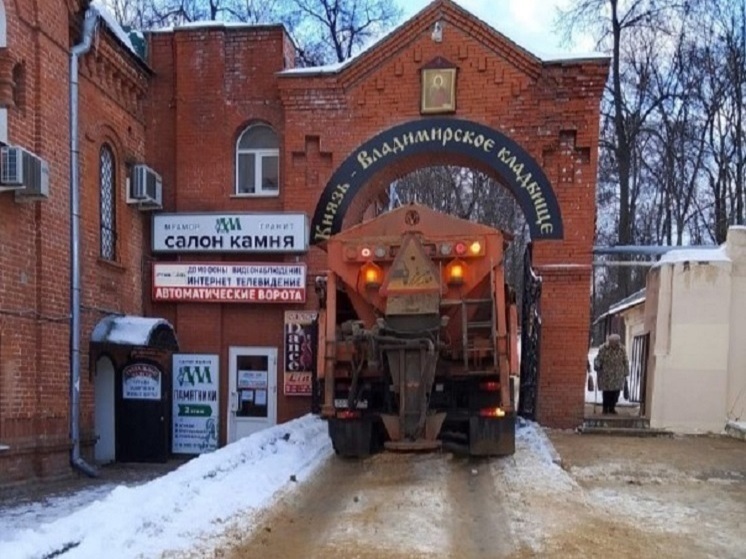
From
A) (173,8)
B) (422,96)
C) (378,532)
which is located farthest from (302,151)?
(173,8)

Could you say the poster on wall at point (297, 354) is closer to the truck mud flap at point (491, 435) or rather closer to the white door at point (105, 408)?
the white door at point (105, 408)

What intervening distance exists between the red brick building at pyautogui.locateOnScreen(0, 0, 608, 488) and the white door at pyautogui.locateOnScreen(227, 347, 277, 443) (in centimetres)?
3

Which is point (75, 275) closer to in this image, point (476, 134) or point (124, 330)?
point (124, 330)

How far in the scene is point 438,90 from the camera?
14.5 meters

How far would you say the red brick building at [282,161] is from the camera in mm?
14203

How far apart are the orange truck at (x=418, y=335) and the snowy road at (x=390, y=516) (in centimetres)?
46

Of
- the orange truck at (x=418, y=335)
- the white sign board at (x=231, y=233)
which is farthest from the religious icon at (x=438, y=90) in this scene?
the orange truck at (x=418, y=335)

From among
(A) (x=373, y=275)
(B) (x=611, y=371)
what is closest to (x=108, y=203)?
(A) (x=373, y=275)

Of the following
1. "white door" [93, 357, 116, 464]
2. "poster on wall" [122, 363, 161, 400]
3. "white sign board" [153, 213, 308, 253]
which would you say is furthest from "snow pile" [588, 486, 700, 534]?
"white door" [93, 357, 116, 464]

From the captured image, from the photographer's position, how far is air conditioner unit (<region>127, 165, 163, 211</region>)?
14562 millimetres

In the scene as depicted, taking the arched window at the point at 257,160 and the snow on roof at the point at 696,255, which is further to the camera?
the arched window at the point at 257,160

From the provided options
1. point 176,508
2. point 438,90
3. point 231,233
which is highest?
point 438,90

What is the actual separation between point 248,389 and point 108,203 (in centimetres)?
408

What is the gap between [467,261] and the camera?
31.9 feet
